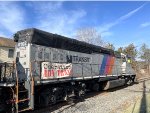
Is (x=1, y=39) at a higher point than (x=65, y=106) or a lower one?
higher

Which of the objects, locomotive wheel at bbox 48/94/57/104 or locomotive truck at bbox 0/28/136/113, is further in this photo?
locomotive wheel at bbox 48/94/57/104

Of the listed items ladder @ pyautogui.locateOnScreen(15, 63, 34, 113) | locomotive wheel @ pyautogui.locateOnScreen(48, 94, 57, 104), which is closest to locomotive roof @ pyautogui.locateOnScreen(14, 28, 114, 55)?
ladder @ pyautogui.locateOnScreen(15, 63, 34, 113)

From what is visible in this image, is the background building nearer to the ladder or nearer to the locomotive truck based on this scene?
the locomotive truck

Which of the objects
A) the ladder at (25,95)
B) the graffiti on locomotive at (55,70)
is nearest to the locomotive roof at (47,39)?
the graffiti on locomotive at (55,70)

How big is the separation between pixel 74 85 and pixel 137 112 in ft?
14.2

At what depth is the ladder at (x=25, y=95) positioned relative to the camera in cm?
859

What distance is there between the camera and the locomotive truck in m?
8.73

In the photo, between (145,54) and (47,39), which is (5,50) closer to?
(47,39)

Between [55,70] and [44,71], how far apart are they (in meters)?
0.81

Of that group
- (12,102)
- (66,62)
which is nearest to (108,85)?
(66,62)

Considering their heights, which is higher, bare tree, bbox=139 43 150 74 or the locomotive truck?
bare tree, bbox=139 43 150 74

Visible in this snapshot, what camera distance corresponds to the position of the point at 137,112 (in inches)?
366

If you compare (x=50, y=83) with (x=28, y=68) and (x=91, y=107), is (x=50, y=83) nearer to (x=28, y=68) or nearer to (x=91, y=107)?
(x=28, y=68)

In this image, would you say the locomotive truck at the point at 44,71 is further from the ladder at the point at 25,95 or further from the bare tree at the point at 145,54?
the bare tree at the point at 145,54
